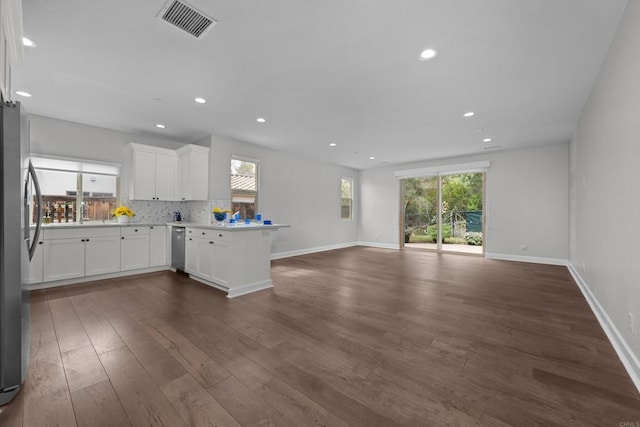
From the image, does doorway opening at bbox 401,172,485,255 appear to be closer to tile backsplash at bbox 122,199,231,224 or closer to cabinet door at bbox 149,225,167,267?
tile backsplash at bbox 122,199,231,224

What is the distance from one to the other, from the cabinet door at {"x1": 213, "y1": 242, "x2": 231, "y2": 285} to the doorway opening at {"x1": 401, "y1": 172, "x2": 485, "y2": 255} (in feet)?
20.1

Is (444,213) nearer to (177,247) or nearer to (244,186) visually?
(244,186)

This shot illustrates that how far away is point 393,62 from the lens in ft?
8.95

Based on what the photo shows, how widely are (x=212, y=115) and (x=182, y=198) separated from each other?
1982mm

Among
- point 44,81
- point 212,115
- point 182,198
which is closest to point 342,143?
point 212,115

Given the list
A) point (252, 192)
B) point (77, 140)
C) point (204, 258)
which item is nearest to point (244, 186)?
point (252, 192)

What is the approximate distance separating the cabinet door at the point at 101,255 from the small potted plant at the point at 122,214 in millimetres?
390

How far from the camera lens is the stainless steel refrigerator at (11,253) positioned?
5.26ft

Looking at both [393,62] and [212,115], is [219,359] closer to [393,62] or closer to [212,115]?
[393,62]

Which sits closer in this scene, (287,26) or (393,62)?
(287,26)

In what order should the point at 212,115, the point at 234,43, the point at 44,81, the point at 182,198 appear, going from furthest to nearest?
the point at 182,198 → the point at 212,115 → the point at 44,81 → the point at 234,43

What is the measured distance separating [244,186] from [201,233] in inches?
81.0

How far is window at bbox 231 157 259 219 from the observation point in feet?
18.9

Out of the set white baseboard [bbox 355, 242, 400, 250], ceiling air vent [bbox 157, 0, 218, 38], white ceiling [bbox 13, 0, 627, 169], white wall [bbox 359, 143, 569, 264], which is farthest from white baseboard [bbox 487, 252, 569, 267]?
ceiling air vent [bbox 157, 0, 218, 38]
